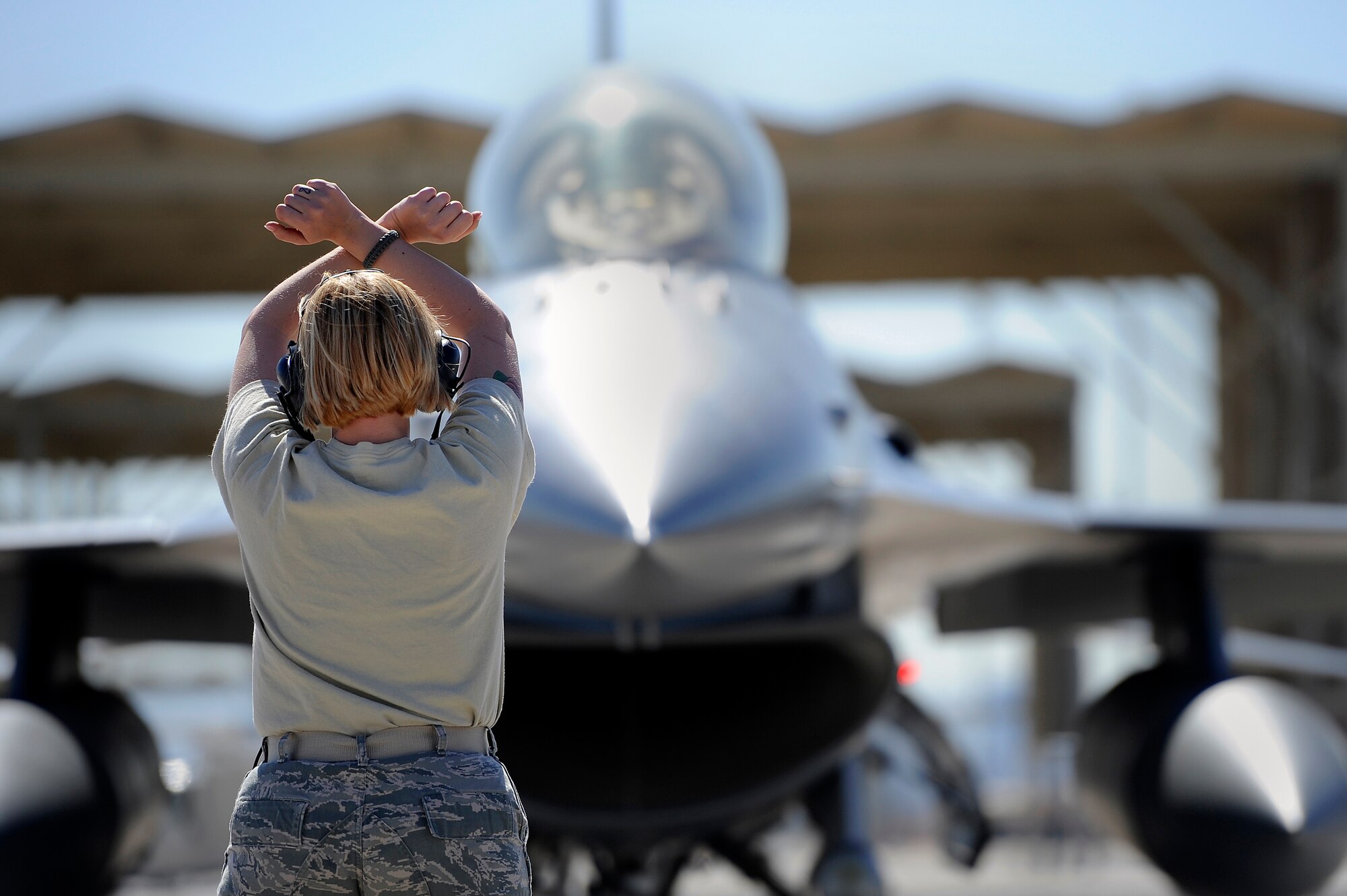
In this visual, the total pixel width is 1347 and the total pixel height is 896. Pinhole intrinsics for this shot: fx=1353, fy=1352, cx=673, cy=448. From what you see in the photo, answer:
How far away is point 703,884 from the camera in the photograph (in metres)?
13.4

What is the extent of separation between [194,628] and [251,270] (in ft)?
33.7

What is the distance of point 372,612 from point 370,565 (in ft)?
0.16

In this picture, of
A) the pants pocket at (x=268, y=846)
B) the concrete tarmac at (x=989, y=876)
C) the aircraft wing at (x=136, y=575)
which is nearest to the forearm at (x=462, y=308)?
the pants pocket at (x=268, y=846)

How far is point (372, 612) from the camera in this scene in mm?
1400

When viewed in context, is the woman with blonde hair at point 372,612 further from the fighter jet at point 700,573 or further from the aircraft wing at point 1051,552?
the aircraft wing at point 1051,552

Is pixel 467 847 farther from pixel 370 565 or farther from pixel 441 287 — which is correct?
pixel 441 287

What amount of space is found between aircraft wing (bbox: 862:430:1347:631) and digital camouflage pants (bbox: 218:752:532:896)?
8.37ft

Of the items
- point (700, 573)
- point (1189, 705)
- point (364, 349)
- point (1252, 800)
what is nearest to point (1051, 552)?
point (1189, 705)

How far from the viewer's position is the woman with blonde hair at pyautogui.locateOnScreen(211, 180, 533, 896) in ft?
4.47

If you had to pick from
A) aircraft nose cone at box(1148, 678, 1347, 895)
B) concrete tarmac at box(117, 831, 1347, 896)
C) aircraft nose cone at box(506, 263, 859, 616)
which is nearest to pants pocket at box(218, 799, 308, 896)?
aircraft nose cone at box(506, 263, 859, 616)

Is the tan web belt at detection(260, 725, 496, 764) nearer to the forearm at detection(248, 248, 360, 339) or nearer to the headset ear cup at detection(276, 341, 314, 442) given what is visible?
the headset ear cup at detection(276, 341, 314, 442)

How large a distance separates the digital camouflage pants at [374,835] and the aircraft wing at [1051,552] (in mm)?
2553

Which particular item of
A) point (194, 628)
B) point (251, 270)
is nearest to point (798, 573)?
point (194, 628)

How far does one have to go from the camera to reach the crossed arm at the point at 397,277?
157 cm
